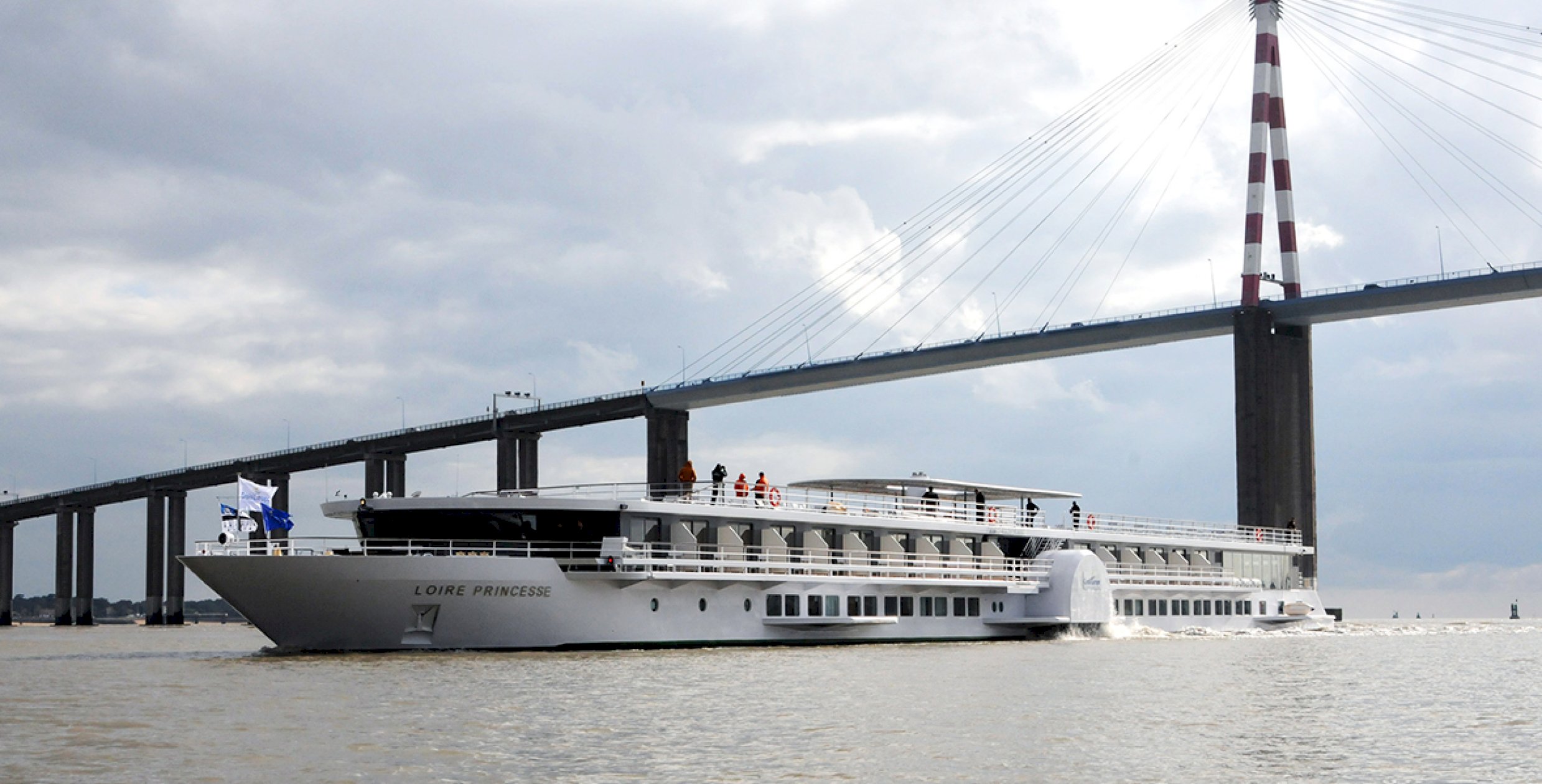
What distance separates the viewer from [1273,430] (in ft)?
267

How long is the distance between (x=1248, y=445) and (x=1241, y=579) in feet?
96.1

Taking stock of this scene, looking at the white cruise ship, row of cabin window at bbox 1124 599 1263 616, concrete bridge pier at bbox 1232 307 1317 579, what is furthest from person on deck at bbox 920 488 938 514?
concrete bridge pier at bbox 1232 307 1317 579

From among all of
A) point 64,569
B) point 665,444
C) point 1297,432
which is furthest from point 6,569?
point 1297,432

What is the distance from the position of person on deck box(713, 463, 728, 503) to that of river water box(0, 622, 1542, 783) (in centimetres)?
479

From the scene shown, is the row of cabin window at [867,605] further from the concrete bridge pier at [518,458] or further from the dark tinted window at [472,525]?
the concrete bridge pier at [518,458]

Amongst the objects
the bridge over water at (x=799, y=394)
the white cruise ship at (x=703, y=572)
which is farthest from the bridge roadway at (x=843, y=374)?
the white cruise ship at (x=703, y=572)

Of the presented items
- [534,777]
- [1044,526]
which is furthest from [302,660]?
[1044,526]

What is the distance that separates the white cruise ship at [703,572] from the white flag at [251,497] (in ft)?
5.88

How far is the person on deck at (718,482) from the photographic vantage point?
3700cm

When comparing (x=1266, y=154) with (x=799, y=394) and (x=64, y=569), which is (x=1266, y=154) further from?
(x=64, y=569)

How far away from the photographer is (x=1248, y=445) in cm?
8169

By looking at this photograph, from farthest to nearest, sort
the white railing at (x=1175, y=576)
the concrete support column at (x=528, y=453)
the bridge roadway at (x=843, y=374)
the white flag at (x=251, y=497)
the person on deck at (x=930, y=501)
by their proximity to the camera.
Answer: the concrete support column at (x=528, y=453) < the bridge roadway at (x=843, y=374) < the white railing at (x=1175, y=576) < the person on deck at (x=930, y=501) < the white flag at (x=251, y=497)

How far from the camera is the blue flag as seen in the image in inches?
1355

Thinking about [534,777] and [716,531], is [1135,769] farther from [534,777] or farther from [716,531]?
[716,531]
